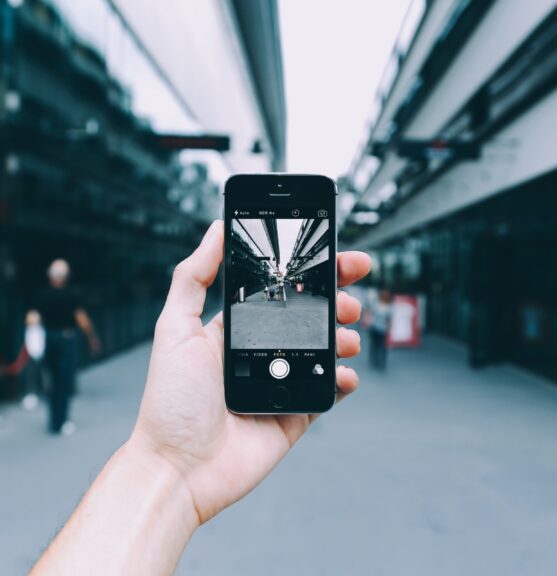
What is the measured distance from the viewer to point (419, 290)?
19.0 meters

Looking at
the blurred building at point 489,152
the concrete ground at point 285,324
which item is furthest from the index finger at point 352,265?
the blurred building at point 489,152

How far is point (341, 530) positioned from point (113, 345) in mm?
8827

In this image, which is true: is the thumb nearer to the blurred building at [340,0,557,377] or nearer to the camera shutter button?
the camera shutter button

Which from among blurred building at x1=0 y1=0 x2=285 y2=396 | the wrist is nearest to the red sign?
blurred building at x1=0 y1=0 x2=285 y2=396

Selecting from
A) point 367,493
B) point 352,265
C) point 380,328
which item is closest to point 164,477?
point 352,265

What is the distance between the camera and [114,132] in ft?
35.1

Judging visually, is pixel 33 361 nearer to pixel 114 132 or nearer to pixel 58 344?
pixel 58 344

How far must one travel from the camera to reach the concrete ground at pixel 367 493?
3479mm

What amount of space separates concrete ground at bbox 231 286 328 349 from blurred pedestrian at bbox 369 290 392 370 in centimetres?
841

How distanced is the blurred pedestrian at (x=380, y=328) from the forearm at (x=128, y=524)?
8.87m

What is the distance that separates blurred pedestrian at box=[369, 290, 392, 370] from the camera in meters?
10.2

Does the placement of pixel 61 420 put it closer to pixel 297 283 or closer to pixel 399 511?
A: pixel 399 511

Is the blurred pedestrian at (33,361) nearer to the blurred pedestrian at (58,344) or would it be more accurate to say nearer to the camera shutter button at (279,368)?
the blurred pedestrian at (58,344)

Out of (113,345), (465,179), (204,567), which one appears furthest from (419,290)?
(204,567)
